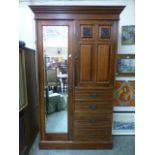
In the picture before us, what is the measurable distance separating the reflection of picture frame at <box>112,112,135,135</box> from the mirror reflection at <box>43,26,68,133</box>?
3.22 ft

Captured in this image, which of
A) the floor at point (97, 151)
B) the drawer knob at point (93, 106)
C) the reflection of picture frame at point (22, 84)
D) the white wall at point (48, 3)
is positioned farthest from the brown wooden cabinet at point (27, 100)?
the drawer knob at point (93, 106)

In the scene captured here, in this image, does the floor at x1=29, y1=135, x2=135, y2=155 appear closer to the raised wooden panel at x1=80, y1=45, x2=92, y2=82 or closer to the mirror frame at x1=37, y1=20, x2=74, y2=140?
the mirror frame at x1=37, y1=20, x2=74, y2=140

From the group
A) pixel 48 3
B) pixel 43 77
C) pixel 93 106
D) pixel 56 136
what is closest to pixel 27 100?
pixel 43 77

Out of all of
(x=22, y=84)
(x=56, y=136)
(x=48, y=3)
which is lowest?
(x=56, y=136)

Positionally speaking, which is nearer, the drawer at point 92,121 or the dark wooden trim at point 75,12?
the dark wooden trim at point 75,12

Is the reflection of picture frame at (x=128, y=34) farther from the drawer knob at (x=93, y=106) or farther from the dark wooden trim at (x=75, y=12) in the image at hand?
the drawer knob at (x=93, y=106)

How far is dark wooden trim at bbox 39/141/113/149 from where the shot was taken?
2320 mm

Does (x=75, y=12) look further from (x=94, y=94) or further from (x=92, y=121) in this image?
(x=92, y=121)

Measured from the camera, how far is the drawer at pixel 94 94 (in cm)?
219

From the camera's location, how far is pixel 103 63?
2.13 m

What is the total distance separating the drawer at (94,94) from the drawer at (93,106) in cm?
6

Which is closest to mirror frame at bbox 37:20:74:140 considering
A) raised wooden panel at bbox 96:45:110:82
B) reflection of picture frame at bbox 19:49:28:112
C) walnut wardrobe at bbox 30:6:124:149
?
walnut wardrobe at bbox 30:6:124:149

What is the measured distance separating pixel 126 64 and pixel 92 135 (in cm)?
130
